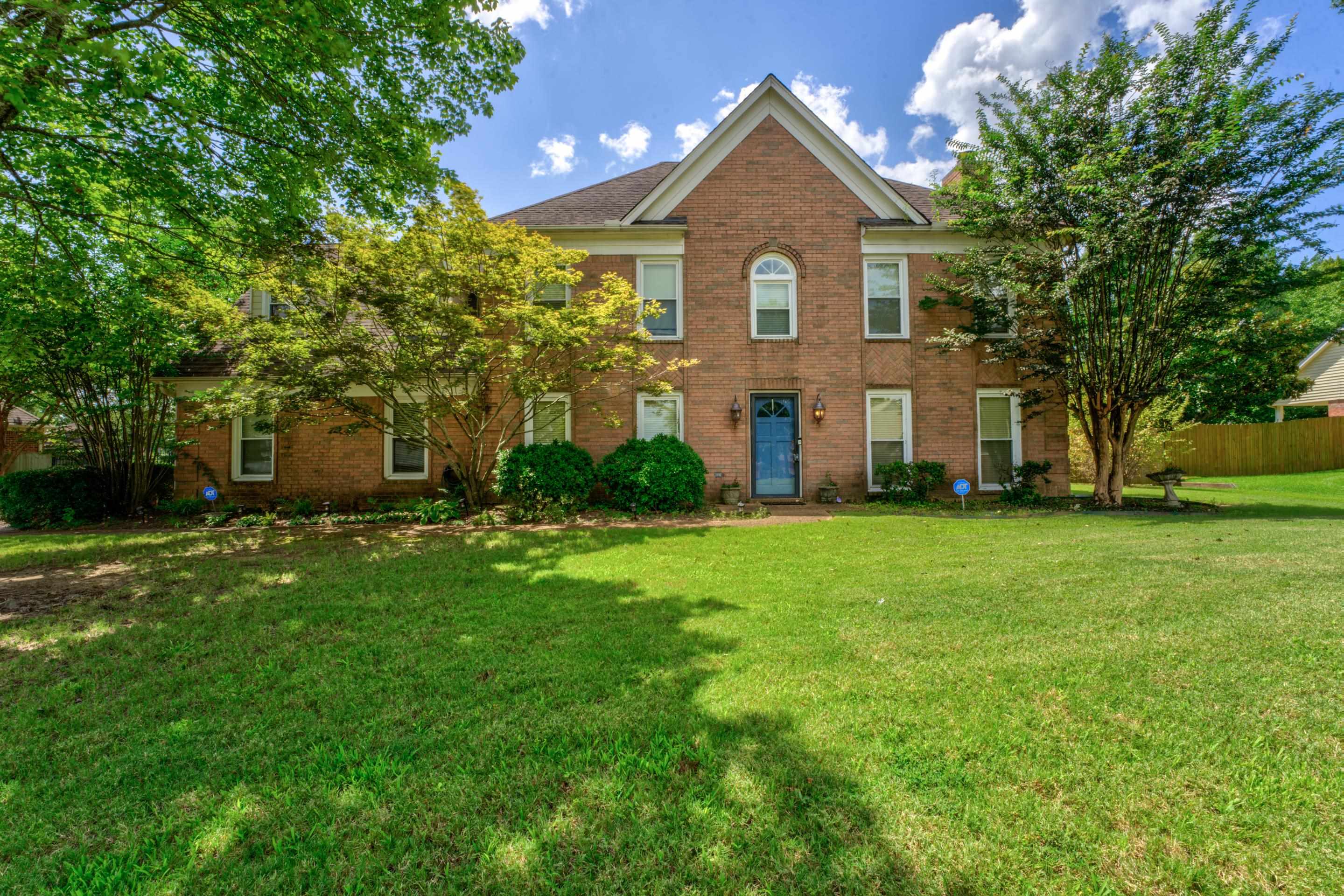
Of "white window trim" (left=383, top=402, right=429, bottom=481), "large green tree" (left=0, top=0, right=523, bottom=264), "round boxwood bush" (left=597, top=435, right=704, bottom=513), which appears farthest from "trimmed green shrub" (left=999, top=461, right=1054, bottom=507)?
"white window trim" (left=383, top=402, right=429, bottom=481)

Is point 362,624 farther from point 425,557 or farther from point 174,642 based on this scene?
point 425,557

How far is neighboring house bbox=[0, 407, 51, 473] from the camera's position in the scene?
40.2 ft

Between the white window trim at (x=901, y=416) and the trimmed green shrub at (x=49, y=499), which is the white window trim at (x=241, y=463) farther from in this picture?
the white window trim at (x=901, y=416)

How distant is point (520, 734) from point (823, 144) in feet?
42.3

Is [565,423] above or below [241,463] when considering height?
above

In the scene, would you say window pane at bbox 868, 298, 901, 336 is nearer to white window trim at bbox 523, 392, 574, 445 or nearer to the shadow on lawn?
white window trim at bbox 523, 392, 574, 445

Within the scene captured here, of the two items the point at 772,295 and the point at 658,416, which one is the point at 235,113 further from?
the point at 772,295

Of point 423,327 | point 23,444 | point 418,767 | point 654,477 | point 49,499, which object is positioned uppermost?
point 423,327

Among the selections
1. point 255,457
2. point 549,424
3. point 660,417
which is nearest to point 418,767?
point 549,424

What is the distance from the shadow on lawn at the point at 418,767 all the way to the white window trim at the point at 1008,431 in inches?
391

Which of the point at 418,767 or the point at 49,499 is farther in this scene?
the point at 49,499

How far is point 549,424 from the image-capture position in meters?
11.4

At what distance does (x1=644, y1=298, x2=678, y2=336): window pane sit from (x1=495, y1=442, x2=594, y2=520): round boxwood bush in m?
3.41

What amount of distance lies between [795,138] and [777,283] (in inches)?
127
